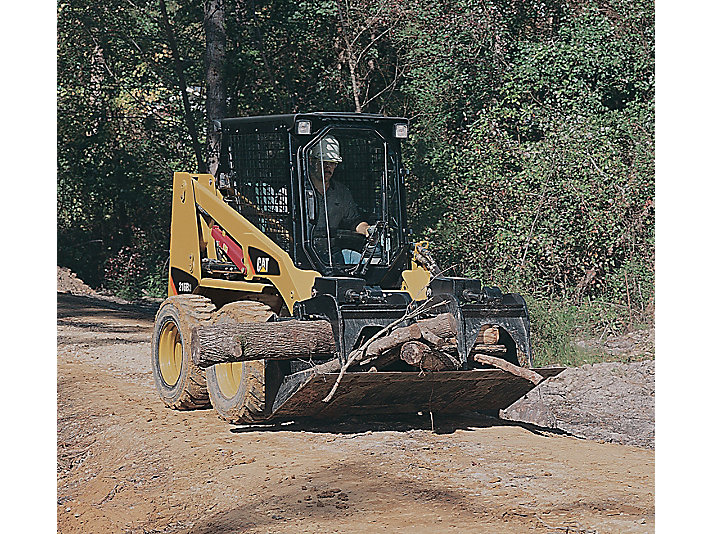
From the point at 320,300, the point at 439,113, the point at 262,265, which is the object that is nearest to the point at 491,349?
the point at 320,300

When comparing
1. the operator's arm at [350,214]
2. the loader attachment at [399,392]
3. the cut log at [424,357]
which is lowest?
the loader attachment at [399,392]

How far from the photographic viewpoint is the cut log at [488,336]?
21.5 feet

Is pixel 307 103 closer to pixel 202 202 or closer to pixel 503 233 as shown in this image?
pixel 503 233

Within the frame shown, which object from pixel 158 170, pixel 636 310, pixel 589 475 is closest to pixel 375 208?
pixel 589 475

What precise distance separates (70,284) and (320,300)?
11.4m

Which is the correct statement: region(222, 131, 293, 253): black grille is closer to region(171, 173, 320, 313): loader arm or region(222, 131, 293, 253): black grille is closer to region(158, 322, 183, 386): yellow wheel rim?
region(171, 173, 320, 313): loader arm

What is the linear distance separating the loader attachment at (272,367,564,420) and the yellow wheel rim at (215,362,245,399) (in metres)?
0.48

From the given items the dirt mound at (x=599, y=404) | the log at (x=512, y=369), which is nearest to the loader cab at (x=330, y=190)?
the log at (x=512, y=369)

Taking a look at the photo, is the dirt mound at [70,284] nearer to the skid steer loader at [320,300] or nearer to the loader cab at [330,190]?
the skid steer loader at [320,300]

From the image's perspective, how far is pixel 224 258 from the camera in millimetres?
7406

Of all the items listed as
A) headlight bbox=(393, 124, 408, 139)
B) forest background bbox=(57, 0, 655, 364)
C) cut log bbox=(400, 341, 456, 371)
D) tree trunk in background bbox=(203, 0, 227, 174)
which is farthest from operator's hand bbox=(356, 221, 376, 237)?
tree trunk in background bbox=(203, 0, 227, 174)

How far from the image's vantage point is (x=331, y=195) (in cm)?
697

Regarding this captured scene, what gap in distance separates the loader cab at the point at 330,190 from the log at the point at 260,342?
2.46ft

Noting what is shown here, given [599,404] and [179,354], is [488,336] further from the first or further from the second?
[599,404]
